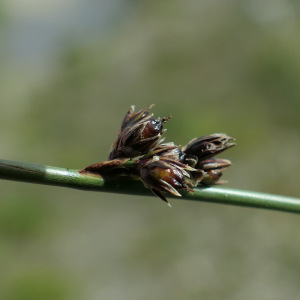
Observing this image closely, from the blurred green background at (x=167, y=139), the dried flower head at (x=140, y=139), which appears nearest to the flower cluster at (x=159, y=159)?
the dried flower head at (x=140, y=139)

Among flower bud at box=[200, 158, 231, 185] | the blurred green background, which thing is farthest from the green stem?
the blurred green background

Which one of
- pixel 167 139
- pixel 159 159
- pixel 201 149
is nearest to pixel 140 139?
pixel 159 159

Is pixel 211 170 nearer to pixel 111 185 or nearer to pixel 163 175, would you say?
pixel 163 175

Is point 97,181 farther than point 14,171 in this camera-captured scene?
Yes

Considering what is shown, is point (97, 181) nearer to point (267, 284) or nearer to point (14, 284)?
point (267, 284)

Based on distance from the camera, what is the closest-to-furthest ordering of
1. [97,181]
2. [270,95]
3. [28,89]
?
[97,181]
[270,95]
[28,89]

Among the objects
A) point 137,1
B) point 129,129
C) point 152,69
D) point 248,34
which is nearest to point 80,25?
point 137,1

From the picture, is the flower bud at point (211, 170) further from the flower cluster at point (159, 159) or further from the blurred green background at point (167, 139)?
the blurred green background at point (167, 139)
